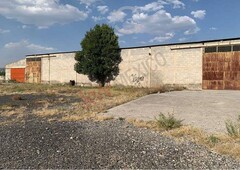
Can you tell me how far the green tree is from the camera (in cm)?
3503

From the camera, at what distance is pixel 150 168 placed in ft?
21.6

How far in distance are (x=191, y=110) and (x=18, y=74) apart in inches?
1592

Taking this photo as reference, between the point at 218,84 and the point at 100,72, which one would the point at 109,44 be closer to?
the point at 100,72

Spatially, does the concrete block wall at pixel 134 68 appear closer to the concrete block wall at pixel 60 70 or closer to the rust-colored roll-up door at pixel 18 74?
the concrete block wall at pixel 60 70

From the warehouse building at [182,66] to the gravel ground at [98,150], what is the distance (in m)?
18.0

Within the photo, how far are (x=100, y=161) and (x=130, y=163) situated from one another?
0.68 metres

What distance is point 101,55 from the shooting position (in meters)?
35.2

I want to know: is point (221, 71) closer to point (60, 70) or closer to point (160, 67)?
point (160, 67)

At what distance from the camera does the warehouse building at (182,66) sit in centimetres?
2633

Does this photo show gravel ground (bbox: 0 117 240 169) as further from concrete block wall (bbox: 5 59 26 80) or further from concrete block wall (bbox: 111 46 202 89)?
concrete block wall (bbox: 5 59 26 80)

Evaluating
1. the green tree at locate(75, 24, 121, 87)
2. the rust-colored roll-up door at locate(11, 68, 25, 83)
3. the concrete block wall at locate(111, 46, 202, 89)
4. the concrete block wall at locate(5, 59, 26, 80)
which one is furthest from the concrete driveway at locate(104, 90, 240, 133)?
the concrete block wall at locate(5, 59, 26, 80)

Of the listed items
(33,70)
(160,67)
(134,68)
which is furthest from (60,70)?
(160,67)

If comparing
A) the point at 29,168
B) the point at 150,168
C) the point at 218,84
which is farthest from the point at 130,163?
the point at 218,84

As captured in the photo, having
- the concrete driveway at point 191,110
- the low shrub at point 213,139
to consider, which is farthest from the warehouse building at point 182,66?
the low shrub at point 213,139
